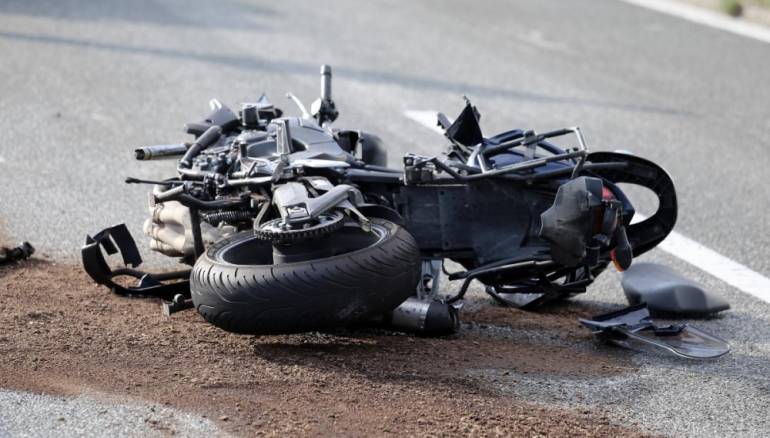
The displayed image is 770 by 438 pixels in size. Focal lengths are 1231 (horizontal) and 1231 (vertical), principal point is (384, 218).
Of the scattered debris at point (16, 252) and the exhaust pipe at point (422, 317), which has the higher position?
the exhaust pipe at point (422, 317)

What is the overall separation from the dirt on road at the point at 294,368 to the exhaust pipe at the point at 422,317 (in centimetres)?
6

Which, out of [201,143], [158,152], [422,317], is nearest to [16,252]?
[158,152]

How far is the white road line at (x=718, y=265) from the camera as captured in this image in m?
7.15

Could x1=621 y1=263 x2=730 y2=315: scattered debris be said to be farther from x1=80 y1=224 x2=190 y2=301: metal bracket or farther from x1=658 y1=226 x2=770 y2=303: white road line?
x1=80 y1=224 x2=190 y2=301: metal bracket

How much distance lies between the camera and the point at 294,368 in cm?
515

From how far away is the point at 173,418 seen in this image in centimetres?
459

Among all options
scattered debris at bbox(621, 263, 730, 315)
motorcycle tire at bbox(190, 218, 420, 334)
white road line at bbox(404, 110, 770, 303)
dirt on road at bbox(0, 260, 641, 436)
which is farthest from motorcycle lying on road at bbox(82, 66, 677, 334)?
white road line at bbox(404, 110, 770, 303)

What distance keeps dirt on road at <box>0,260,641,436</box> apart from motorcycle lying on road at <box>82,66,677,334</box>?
170mm

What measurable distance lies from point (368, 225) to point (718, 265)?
310cm

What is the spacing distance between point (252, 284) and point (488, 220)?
4.54 feet

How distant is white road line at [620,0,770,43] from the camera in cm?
1647

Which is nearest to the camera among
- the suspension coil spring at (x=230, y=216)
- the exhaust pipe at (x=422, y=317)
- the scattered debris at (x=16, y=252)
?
the exhaust pipe at (x=422, y=317)

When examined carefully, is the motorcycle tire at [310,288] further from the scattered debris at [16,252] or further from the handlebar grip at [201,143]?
the scattered debris at [16,252]

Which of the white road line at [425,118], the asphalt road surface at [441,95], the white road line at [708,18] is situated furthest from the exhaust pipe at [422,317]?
the white road line at [708,18]
